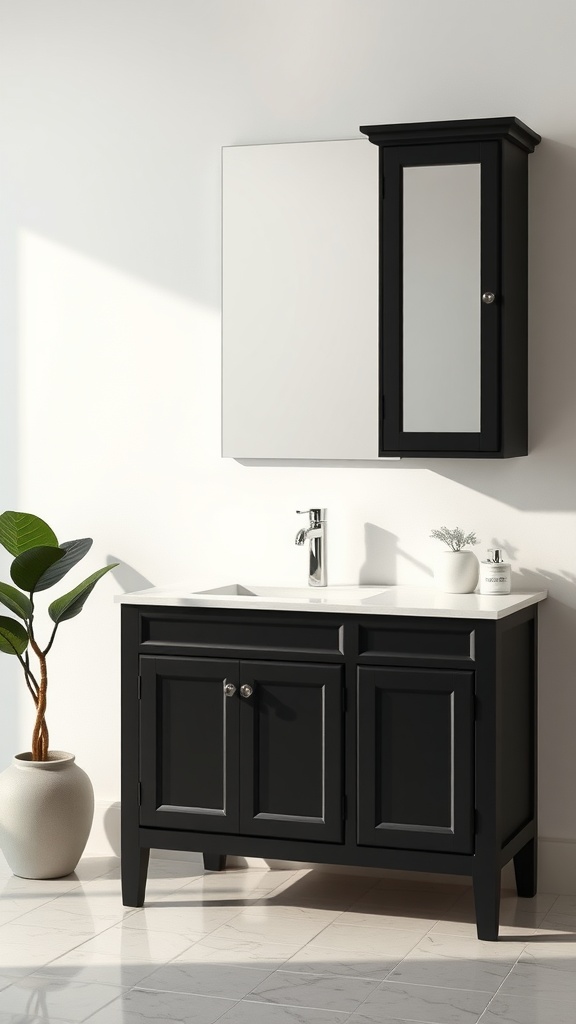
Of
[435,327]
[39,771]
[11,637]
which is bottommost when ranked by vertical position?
[39,771]

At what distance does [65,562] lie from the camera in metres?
3.66

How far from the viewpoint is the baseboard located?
3492 millimetres

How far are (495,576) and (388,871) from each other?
900 millimetres

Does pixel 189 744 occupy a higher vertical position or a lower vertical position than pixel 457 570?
lower

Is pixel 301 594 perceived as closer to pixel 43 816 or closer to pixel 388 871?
pixel 388 871

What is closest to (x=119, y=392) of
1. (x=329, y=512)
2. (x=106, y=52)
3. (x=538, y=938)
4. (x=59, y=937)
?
(x=329, y=512)

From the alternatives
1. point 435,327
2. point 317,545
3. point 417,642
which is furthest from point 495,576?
point 435,327

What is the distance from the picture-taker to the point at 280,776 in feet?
10.7

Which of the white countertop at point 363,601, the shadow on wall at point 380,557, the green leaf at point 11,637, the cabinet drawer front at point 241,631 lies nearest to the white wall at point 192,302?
the shadow on wall at point 380,557

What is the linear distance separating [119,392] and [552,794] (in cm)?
165

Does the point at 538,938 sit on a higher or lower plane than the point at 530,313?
lower

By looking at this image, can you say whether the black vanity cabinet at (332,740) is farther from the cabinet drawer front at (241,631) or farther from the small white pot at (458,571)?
the small white pot at (458,571)

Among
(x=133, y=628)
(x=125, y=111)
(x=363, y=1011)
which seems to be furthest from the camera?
(x=125, y=111)

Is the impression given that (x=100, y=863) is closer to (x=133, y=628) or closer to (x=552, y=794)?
(x=133, y=628)
